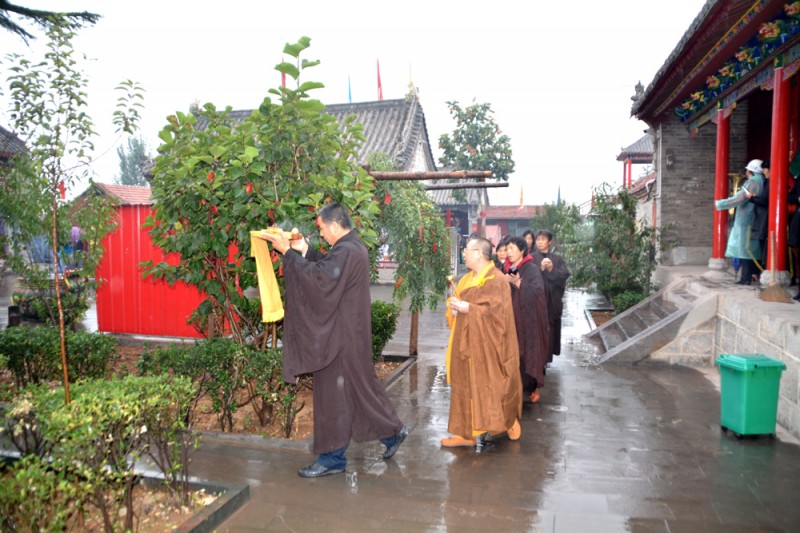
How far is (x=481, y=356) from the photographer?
185 inches

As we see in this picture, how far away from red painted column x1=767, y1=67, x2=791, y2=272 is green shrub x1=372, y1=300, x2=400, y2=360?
4760 millimetres

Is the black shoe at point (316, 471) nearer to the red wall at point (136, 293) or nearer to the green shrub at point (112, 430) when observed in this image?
the green shrub at point (112, 430)

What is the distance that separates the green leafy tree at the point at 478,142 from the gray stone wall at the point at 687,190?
1534 centimetres

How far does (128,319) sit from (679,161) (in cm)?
1103

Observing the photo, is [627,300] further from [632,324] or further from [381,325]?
[381,325]

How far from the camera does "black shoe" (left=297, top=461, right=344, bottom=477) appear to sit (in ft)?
13.7

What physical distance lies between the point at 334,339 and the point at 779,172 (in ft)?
21.7

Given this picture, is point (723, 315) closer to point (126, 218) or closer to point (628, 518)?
point (628, 518)

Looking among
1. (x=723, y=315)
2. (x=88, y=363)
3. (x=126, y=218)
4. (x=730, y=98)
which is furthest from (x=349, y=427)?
(x=730, y=98)

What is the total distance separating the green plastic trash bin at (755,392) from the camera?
483cm

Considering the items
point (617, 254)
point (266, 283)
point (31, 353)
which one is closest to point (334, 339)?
point (266, 283)

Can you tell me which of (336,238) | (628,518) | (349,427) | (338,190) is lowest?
(628,518)

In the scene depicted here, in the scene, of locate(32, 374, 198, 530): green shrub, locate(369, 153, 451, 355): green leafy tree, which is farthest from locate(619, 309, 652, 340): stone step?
locate(32, 374, 198, 530): green shrub

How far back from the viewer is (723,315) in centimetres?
749
